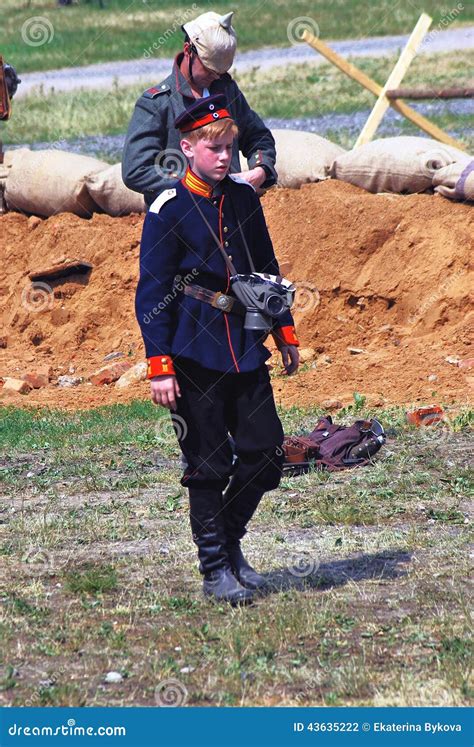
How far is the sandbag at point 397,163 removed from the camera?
10.7 meters

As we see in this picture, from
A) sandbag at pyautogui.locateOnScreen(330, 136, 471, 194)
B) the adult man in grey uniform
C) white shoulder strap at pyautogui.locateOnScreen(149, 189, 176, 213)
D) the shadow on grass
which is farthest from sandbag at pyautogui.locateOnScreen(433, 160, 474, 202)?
white shoulder strap at pyautogui.locateOnScreen(149, 189, 176, 213)

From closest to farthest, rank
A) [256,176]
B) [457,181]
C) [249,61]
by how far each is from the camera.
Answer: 1. [256,176]
2. [457,181]
3. [249,61]

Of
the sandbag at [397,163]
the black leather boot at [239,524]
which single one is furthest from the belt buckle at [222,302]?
the sandbag at [397,163]

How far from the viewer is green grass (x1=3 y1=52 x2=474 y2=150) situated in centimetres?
2078

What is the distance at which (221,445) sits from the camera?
15.9ft

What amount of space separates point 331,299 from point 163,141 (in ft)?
15.7

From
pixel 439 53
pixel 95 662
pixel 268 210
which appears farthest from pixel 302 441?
pixel 439 53

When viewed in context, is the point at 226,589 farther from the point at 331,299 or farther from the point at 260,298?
the point at 331,299

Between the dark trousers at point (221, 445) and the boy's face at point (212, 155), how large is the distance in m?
0.68

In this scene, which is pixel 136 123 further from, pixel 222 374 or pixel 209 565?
pixel 209 565

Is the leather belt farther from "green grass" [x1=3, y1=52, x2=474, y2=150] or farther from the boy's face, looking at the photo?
"green grass" [x1=3, y1=52, x2=474, y2=150]

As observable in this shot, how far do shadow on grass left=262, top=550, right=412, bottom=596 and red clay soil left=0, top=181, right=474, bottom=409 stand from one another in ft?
9.99

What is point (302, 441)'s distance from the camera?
7.06m

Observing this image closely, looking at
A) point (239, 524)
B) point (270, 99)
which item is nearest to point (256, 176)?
point (239, 524)
